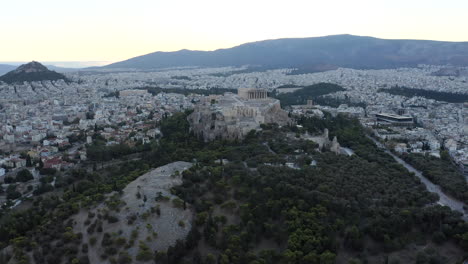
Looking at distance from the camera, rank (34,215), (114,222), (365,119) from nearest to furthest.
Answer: (114,222), (34,215), (365,119)

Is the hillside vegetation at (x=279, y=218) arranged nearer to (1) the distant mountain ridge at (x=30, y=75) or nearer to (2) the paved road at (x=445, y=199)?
(2) the paved road at (x=445, y=199)

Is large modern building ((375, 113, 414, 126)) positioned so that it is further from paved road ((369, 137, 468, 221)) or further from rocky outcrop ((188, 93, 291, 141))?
paved road ((369, 137, 468, 221))

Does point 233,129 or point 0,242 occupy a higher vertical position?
point 233,129

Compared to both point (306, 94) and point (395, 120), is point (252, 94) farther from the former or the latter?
point (306, 94)

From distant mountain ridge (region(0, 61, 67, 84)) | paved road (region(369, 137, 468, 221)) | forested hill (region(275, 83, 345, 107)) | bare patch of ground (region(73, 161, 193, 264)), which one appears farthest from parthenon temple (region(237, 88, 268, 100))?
distant mountain ridge (region(0, 61, 67, 84))

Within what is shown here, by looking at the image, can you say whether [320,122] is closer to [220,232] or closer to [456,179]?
[456,179]

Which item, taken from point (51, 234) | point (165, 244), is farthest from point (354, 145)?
point (51, 234)
